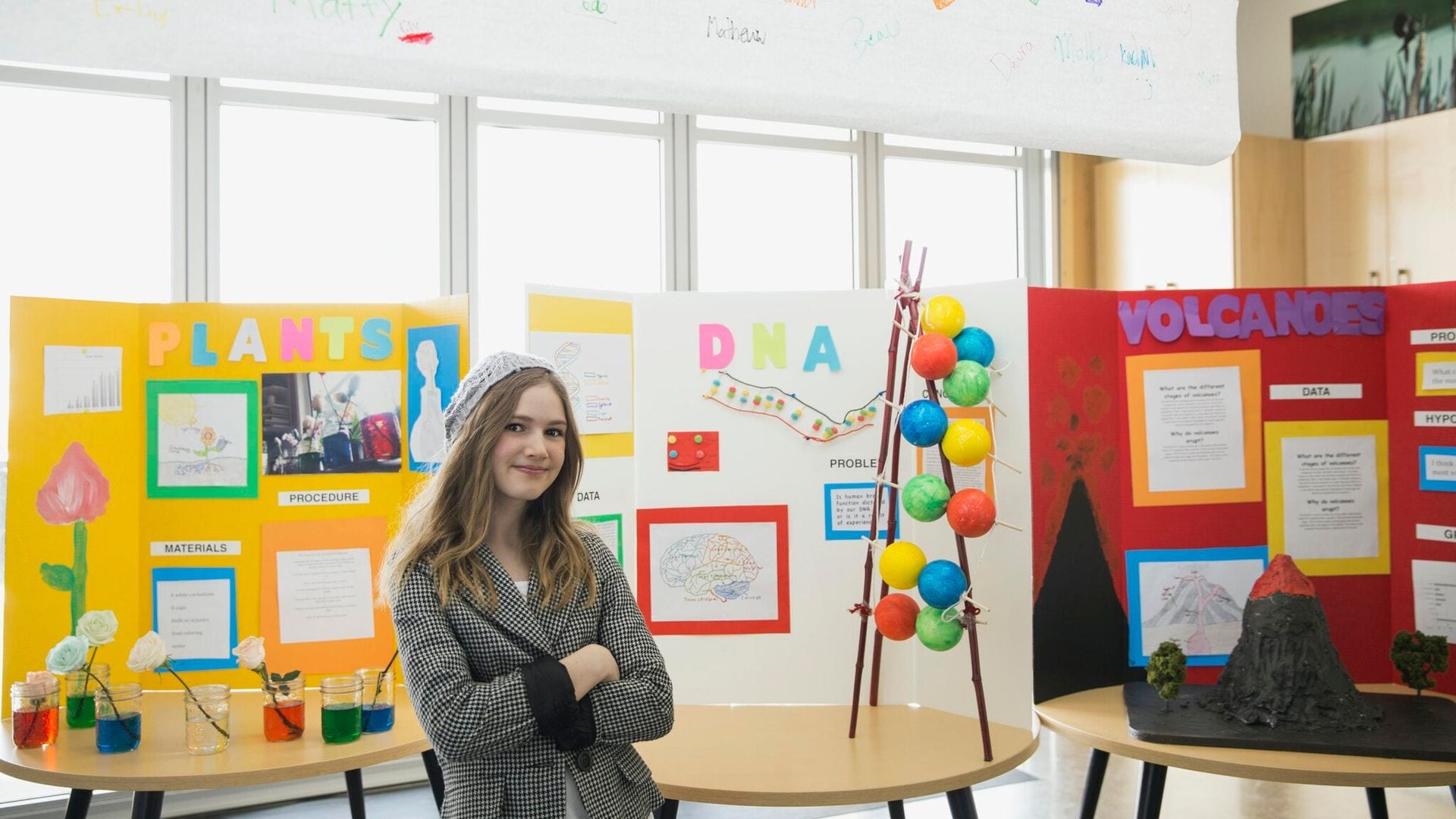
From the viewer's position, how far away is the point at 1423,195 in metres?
4.31

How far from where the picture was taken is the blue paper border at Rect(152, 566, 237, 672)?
262 cm

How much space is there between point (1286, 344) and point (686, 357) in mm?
1386

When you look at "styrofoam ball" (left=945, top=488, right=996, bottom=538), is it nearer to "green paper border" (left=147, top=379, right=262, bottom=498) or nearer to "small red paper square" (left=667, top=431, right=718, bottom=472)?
"small red paper square" (left=667, top=431, right=718, bottom=472)

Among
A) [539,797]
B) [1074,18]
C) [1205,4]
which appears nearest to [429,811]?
[539,797]

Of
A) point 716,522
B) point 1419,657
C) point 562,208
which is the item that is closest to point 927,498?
point 716,522

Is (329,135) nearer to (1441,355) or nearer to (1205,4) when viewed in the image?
(1205,4)

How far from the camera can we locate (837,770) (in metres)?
2.01

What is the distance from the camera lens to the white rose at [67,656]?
2219 mm

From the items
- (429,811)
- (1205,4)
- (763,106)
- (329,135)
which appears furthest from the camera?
(329,135)

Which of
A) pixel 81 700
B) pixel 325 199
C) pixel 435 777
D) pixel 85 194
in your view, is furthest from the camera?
pixel 325 199

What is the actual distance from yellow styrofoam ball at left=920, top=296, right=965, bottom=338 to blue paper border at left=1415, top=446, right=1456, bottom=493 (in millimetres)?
1189

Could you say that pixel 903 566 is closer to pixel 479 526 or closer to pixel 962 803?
pixel 962 803

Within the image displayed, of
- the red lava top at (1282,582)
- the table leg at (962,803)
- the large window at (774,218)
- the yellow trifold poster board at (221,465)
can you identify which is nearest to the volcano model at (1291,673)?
the red lava top at (1282,582)

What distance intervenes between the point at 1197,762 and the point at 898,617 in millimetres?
588
